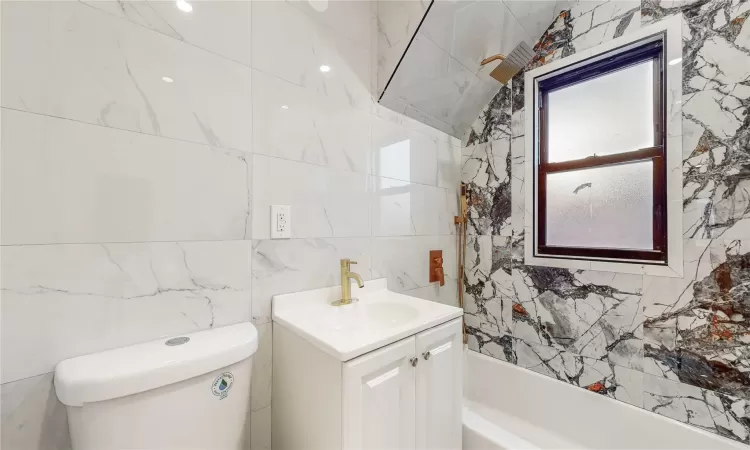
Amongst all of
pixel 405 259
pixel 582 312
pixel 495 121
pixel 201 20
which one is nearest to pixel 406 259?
pixel 405 259

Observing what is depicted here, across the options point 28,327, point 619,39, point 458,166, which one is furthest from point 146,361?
point 619,39

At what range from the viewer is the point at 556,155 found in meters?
1.67

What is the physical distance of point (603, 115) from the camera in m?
1.54

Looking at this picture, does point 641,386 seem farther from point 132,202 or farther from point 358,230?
point 132,202

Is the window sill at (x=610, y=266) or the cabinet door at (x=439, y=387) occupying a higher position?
the window sill at (x=610, y=266)

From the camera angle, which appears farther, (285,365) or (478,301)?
(478,301)

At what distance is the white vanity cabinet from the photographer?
812 mm

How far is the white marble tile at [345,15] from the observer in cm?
127

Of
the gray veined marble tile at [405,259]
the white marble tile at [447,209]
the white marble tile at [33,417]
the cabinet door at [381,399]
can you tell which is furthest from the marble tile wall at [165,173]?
the white marble tile at [447,209]

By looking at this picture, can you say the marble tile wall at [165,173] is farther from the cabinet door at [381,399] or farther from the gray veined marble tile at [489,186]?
the gray veined marble tile at [489,186]

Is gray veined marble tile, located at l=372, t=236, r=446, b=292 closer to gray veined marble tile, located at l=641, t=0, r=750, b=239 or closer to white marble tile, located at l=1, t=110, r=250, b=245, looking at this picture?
white marble tile, located at l=1, t=110, r=250, b=245

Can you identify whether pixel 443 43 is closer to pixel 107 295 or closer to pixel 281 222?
pixel 281 222

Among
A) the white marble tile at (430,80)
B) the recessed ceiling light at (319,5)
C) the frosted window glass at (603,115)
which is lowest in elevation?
the frosted window glass at (603,115)

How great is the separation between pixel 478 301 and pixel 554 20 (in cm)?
175
